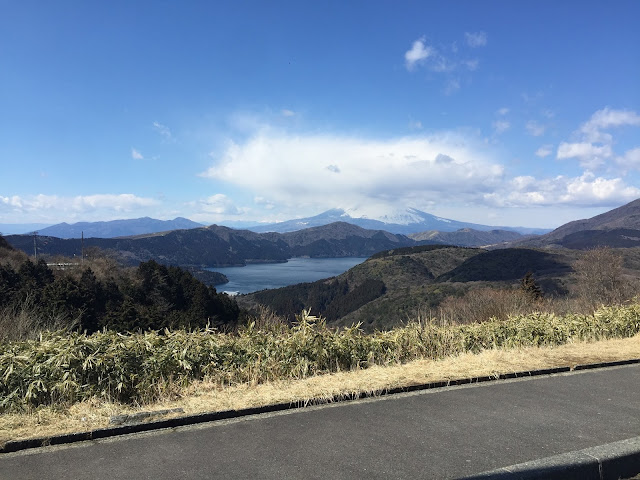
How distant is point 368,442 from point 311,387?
1547 millimetres

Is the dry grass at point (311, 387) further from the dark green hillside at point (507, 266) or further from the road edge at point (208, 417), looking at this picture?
the dark green hillside at point (507, 266)

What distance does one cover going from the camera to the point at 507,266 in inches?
3939

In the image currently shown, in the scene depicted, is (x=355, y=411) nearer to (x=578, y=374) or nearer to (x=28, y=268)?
(x=578, y=374)

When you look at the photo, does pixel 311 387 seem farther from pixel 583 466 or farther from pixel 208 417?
pixel 583 466

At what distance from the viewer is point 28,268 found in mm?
39031

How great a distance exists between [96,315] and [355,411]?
3484 centimetres

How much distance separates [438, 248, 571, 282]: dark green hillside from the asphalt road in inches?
3459

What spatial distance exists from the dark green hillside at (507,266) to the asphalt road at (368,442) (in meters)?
87.9

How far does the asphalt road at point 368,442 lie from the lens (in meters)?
3.29

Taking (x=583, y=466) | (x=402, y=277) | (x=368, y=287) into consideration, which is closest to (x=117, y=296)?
(x=583, y=466)

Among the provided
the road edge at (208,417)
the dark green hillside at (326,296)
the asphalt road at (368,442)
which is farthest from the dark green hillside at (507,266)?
the asphalt road at (368,442)

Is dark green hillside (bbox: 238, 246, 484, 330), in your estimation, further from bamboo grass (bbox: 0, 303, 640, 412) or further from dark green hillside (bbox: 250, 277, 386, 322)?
bamboo grass (bbox: 0, 303, 640, 412)

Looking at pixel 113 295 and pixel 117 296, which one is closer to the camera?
pixel 113 295

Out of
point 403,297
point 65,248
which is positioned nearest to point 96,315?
point 403,297
